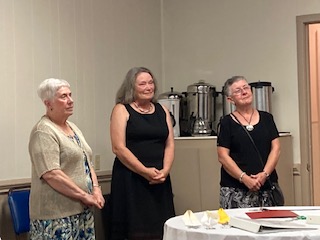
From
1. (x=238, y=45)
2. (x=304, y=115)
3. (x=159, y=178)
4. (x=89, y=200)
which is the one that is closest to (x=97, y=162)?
(x=159, y=178)

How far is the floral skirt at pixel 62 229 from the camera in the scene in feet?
9.33

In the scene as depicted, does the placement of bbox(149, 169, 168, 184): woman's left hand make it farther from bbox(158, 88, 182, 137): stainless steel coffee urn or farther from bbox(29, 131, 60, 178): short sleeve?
bbox(158, 88, 182, 137): stainless steel coffee urn

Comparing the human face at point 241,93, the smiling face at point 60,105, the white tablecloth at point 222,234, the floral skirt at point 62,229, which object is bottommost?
the floral skirt at point 62,229

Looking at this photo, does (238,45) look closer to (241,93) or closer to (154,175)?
(241,93)

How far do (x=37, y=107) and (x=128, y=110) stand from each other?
61 centimetres

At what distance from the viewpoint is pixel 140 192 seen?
11.4 ft

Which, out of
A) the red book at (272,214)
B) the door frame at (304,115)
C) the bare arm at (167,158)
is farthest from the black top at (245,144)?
the door frame at (304,115)

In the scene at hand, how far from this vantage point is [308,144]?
465cm

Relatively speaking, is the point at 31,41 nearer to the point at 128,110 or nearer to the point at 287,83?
the point at 128,110

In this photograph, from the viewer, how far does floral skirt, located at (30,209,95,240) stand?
284cm

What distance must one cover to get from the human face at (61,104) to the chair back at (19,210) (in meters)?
0.64

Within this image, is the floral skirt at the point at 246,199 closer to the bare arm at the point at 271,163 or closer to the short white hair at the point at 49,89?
the bare arm at the point at 271,163

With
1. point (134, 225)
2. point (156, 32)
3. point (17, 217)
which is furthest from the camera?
point (156, 32)

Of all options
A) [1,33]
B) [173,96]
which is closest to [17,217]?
[1,33]
